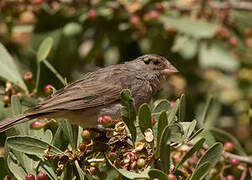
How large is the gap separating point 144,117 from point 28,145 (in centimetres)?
88

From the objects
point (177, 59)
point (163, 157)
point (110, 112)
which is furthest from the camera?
point (177, 59)

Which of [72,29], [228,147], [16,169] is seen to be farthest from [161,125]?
[72,29]

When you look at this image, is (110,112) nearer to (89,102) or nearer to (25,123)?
(89,102)

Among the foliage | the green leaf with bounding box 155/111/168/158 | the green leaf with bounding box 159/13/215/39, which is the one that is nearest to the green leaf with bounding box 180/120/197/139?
the foliage

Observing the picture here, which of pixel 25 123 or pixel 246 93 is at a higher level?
pixel 25 123

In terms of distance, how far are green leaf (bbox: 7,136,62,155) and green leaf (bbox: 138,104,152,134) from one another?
2.17 ft

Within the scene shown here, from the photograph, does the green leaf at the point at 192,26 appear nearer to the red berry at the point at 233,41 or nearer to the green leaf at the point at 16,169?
the red berry at the point at 233,41

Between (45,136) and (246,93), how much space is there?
12.2ft

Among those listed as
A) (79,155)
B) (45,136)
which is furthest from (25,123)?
(79,155)

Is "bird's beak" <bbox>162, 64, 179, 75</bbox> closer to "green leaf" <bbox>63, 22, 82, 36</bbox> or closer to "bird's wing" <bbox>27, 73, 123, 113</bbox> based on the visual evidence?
"bird's wing" <bbox>27, 73, 123, 113</bbox>

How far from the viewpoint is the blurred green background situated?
5.62 meters

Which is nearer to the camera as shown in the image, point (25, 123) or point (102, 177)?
point (102, 177)

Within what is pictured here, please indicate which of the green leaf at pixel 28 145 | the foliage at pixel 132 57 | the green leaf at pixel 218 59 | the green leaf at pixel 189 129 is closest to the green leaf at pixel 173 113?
the foliage at pixel 132 57

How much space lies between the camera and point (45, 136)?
3.79 meters
